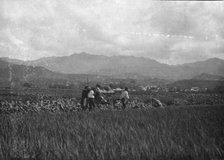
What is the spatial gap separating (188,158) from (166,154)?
0.34 meters

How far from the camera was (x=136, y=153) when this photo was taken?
4.23 m

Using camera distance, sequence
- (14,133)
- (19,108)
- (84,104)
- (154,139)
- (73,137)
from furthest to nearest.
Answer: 1. (84,104)
2. (19,108)
3. (14,133)
4. (73,137)
5. (154,139)

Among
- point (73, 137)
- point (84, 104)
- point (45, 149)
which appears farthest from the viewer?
point (84, 104)

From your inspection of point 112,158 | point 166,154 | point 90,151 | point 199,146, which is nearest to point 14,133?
point 90,151

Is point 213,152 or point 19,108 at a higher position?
point 213,152

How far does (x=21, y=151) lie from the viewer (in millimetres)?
4785

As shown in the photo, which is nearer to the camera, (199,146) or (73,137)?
(199,146)

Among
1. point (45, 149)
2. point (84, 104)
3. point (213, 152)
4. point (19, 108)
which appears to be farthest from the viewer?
point (84, 104)

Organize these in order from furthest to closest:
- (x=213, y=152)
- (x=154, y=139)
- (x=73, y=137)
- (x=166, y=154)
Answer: (x=73, y=137) → (x=154, y=139) → (x=166, y=154) → (x=213, y=152)

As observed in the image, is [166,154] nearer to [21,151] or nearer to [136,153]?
[136,153]

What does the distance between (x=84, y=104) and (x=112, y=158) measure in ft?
44.1

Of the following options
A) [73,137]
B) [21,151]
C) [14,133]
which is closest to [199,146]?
[73,137]

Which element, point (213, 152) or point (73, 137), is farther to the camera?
point (73, 137)

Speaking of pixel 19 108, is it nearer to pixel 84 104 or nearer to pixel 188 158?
pixel 84 104
